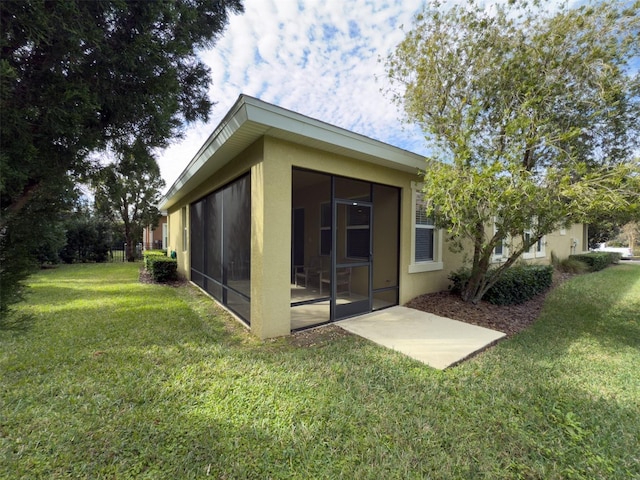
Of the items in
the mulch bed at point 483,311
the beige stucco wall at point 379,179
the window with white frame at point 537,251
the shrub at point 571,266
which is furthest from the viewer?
the shrub at point 571,266

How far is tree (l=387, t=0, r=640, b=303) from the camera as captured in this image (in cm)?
384

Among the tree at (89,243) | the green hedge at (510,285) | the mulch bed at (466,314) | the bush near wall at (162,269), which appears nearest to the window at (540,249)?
the green hedge at (510,285)

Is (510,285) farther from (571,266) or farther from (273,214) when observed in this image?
(571,266)

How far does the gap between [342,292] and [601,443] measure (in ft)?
13.9

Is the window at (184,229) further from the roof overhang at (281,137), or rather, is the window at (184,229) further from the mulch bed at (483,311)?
the mulch bed at (483,311)

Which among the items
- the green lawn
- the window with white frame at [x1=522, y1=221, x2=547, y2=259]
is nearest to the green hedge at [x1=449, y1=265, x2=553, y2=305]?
the green lawn

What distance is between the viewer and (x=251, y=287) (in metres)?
4.34

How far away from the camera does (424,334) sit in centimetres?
427

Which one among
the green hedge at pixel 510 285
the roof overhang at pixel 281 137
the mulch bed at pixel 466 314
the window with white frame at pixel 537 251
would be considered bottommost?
the mulch bed at pixel 466 314

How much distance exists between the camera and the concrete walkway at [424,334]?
11.7 feet

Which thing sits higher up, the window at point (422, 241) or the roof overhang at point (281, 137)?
the roof overhang at point (281, 137)

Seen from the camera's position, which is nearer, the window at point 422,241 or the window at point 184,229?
the window at point 422,241

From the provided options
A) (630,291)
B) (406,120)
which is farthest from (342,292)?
(630,291)

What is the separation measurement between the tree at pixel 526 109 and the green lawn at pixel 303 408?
2.11 metres
